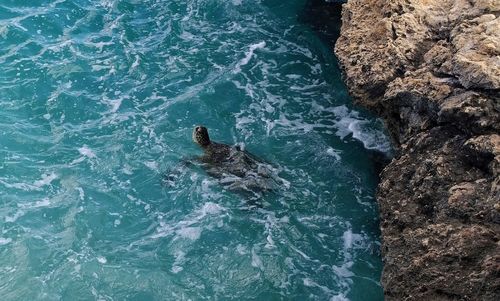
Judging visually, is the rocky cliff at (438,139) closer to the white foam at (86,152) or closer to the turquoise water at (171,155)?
the turquoise water at (171,155)

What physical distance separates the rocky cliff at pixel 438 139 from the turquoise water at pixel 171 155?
162 cm

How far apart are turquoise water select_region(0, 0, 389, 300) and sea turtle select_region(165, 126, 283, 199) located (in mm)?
180

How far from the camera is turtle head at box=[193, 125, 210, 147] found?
30.6 ft

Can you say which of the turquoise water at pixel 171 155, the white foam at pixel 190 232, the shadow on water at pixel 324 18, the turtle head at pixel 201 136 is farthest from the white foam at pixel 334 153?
the shadow on water at pixel 324 18

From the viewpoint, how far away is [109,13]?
13.8m

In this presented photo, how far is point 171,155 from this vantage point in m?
9.74

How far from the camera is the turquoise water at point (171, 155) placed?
7.64 m

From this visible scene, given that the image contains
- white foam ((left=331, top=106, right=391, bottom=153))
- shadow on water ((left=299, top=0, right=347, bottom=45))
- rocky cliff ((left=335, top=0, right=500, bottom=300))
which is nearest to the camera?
rocky cliff ((left=335, top=0, right=500, bottom=300))

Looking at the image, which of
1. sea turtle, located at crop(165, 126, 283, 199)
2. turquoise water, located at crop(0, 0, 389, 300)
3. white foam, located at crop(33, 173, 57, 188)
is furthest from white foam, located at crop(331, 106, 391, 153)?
white foam, located at crop(33, 173, 57, 188)

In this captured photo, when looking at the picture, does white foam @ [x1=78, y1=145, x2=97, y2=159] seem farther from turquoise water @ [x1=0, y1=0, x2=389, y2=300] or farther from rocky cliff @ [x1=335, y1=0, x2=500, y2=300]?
rocky cliff @ [x1=335, y1=0, x2=500, y2=300]

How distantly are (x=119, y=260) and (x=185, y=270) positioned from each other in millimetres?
1052

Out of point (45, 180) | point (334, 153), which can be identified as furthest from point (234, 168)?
point (45, 180)

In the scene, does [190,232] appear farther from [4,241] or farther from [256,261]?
[4,241]

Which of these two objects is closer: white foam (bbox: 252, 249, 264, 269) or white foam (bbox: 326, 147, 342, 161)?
white foam (bbox: 252, 249, 264, 269)
